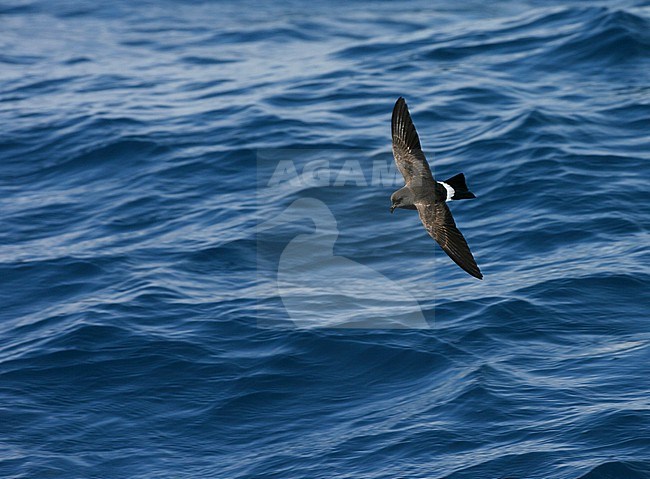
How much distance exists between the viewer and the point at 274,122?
14.8 meters

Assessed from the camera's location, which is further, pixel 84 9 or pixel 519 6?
pixel 84 9

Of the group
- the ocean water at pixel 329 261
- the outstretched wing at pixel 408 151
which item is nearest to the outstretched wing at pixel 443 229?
the outstretched wing at pixel 408 151

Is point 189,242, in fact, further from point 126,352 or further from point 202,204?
point 126,352

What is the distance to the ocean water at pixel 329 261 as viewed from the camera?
9406 millimetres

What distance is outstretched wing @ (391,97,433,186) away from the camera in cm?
925

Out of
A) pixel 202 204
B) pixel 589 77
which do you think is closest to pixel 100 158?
pixel 202 204

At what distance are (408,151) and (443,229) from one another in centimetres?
92

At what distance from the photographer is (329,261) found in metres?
12.1

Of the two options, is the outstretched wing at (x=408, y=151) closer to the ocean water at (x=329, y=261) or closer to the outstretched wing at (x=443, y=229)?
the outstretched wing at (x=443, y=229)

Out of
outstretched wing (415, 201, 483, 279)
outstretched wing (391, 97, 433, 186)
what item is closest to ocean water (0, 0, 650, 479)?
outstretched wing (415, 201, 483, 279)

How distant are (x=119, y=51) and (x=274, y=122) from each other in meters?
5.18

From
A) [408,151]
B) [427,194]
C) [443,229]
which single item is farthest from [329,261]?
[443,229]

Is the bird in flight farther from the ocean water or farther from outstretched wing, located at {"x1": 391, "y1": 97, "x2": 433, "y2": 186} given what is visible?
the ocean water

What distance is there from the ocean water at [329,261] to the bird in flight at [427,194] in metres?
1.58
